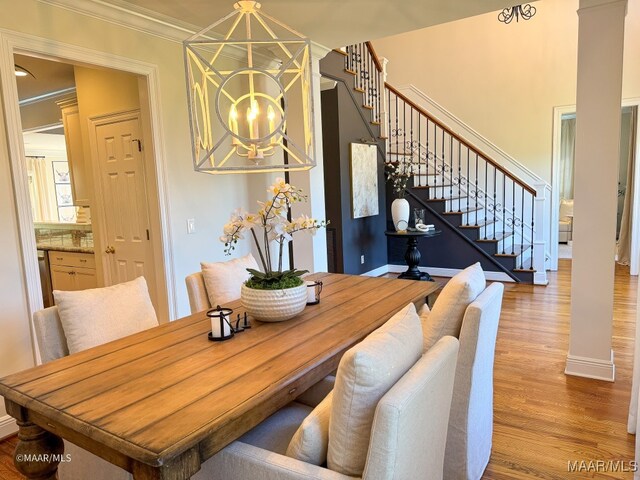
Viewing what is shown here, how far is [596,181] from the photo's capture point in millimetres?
2805

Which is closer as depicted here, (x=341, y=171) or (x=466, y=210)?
(x=341, y=171)

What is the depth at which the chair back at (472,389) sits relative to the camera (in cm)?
178

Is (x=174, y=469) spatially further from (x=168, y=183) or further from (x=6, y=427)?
(x=168, y=183)

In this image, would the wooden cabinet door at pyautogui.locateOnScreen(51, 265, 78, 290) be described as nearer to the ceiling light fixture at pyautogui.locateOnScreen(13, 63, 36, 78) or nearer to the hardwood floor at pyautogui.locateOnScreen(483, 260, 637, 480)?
the ceiling light fixture at pyautogui.locateOnScreen(13, 63, 36, 78)

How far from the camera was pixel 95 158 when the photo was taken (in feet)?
12.9

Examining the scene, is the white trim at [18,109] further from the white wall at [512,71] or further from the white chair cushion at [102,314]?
the white wall at [512,71]

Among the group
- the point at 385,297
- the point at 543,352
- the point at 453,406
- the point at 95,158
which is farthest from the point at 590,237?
the point at 95,158

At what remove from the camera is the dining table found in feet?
3.81

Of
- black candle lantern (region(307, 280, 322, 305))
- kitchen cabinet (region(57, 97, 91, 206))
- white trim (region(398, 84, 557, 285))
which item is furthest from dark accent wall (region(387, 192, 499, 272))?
black candle lantern (region(307, 280, 322, 305))

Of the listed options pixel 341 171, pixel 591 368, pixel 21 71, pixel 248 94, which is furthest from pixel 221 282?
pixel 341 171

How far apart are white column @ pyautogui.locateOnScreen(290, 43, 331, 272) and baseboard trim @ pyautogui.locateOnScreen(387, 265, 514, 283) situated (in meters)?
2.69

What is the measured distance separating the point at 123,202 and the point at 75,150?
112 cm

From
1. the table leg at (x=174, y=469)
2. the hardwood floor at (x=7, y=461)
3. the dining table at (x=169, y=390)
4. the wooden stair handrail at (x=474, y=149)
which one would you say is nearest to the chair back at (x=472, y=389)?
the dining table at (x=169, y=390)

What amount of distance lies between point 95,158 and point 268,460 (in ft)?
11.6
